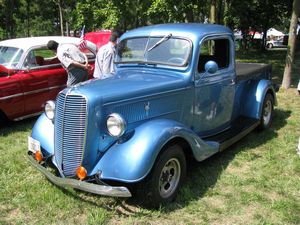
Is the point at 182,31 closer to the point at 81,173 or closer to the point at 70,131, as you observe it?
the point at 70,131

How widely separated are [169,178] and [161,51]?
68.3 inches

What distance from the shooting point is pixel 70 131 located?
13.9ft

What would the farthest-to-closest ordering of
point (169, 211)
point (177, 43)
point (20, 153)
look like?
point (20, 153) < point (177, 43) < point (169, 211)

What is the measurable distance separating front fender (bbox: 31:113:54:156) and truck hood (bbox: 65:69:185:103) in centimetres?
82

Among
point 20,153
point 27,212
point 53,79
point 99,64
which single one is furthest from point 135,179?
point 53,79

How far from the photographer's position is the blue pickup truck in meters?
4.09

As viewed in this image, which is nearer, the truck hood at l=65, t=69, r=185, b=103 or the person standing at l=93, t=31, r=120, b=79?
the truck hood at l=65, t=69, r=185, b=103

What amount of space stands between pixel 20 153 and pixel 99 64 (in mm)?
2361

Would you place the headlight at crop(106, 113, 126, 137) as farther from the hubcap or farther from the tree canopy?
the tree canopy

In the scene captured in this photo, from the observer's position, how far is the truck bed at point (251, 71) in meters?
6.54

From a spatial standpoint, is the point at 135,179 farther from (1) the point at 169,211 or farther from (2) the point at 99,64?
(2) the point at 99,64

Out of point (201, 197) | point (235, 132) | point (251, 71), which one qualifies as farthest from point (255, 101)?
point (201, 197)

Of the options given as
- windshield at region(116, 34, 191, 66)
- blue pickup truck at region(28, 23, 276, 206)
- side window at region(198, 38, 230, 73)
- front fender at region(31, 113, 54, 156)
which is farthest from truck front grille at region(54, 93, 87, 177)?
side window at region(198, 38, 230, 73)

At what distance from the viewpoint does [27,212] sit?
4.37m
